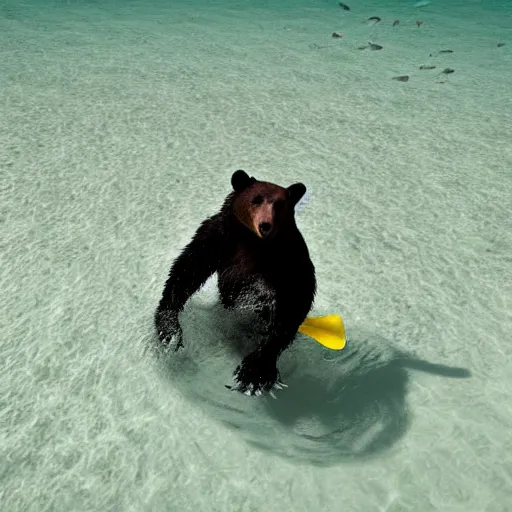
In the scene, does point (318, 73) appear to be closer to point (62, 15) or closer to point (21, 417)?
point (62, 15)

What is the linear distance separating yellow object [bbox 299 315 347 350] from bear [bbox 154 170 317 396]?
119 millimetres

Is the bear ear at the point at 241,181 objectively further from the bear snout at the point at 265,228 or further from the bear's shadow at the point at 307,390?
the bear's shadow at the point at 307,390

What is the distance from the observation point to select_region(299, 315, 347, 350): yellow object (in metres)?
1.40

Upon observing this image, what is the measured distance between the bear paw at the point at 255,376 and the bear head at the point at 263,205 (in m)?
0.30

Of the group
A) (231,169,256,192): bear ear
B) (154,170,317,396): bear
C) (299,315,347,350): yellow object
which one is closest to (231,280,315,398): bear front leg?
(154,170,317,396): bear

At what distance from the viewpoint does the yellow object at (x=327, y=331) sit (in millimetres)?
1400

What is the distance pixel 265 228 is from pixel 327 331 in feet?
1.33

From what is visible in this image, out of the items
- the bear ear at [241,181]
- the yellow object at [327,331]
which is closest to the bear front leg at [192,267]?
the bear ear at [241,181]

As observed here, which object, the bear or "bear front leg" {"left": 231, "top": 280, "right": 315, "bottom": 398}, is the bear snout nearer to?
the bear

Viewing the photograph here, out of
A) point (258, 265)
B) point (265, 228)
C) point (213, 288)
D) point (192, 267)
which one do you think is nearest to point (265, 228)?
point (265, 228)

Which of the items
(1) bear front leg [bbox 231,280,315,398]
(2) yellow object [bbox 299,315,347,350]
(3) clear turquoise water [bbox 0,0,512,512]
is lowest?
(3) clear turquoise water [bbox 0,0,512,512]

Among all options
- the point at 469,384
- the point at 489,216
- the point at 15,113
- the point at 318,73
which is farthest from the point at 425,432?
the point at 318,73

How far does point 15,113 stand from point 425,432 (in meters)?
2.63

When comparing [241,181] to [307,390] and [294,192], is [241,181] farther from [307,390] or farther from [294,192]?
[307,390]
